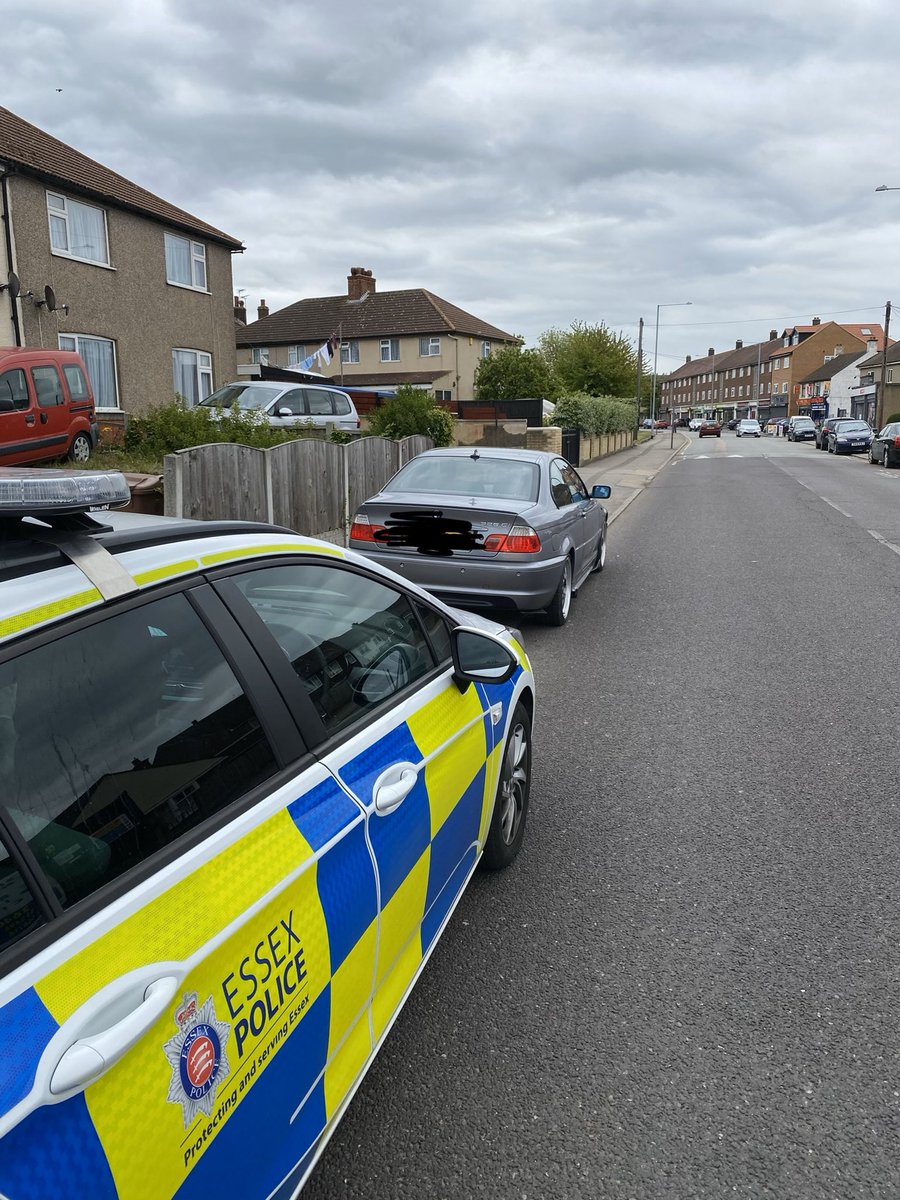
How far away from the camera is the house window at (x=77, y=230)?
19.7 meters

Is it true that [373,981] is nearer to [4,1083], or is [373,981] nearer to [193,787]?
[193,787]

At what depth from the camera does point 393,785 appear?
2.31 m

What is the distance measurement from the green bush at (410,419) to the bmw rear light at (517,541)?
11.0 metres

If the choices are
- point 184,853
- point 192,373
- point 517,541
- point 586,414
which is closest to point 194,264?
point 192,373

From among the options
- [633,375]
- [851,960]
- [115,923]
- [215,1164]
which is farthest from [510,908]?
[633,375]

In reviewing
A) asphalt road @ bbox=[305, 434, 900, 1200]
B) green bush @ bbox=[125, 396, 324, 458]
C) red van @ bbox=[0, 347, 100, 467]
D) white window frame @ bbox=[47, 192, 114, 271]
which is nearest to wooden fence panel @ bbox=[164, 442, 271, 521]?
green bush @ bbox=[125, 396, 324, 458]

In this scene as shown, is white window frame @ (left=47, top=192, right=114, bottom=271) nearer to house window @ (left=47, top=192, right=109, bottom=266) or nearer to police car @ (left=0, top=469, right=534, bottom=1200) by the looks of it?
house window @ (left=47, top=192, right=109, bottom=266)

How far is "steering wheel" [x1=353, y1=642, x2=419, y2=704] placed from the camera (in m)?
2.54

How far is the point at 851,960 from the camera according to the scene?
3.10 meters

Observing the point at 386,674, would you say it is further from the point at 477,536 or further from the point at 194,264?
the point at 194,264

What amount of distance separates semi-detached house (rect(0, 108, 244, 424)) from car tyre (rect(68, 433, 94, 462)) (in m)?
4.96

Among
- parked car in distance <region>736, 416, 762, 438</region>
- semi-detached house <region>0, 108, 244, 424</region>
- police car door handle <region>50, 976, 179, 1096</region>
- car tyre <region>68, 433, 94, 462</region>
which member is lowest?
parked car in distance <region>736, 416, 762, 438</region>

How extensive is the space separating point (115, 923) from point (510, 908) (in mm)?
2211

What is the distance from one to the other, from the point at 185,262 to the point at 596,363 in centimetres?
3348
